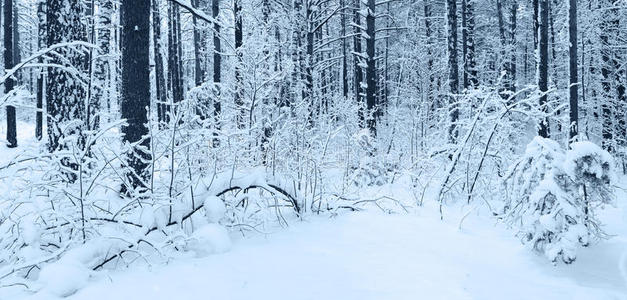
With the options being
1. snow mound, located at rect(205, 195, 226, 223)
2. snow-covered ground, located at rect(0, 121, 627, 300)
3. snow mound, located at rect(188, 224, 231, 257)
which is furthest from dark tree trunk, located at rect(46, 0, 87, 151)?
snow-covered ground, located at rect(0, 121, 627, 300)

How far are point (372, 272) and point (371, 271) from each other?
2 centimetres

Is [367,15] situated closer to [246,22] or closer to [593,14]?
[246,22]

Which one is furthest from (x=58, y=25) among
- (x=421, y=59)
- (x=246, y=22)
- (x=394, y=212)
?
(x=421, y=59)

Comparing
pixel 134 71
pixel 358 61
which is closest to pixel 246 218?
pixel 134 71

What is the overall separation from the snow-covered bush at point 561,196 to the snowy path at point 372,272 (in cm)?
19

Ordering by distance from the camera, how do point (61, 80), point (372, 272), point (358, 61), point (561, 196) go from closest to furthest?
1. point (372, 272)
2. point (561, 196)
3. point (61, 80)
4. point (358, 61)

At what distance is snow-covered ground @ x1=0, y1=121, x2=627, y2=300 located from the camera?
2979 millimetres

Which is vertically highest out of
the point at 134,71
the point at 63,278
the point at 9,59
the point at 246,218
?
the point at 9,59

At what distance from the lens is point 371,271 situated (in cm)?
342

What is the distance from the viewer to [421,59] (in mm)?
22953

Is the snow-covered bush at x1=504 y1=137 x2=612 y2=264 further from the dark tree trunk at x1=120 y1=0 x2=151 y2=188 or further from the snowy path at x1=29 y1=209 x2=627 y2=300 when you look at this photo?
the dark tree trunk at x1=120 y1=0 x2=151 y2=188

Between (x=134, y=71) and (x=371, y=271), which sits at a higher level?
(x=134, y=71)

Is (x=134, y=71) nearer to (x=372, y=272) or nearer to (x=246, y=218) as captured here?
(x=246, y=218)

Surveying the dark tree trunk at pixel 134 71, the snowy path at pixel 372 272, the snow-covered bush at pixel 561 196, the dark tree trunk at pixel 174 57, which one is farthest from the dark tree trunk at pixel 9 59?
the snow-covered bush at pixel 561 196
